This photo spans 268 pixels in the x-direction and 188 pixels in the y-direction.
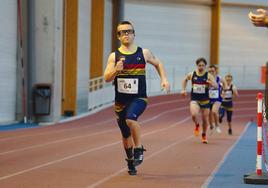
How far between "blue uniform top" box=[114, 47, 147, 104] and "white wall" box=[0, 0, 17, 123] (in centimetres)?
1278

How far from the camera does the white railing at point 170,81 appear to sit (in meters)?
30.5

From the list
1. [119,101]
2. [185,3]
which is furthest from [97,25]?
[119,101]

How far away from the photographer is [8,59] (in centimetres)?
2202

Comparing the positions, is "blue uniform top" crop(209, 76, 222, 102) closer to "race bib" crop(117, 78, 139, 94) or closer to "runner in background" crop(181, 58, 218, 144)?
"runner in background" crop(181, 58, 218, 144)

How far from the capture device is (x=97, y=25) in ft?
108

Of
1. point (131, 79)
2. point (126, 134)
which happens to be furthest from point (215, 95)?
point (131, 79)

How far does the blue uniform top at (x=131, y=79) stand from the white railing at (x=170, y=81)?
1979 cm

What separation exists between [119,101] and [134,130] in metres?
0.51

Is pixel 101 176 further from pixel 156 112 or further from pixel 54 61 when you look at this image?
pixel 156 112

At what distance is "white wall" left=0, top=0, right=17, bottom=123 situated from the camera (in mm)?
21578

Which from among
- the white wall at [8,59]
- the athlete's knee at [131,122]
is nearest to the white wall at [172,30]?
the white wall at [8,59]

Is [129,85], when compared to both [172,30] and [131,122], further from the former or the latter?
[172,30]

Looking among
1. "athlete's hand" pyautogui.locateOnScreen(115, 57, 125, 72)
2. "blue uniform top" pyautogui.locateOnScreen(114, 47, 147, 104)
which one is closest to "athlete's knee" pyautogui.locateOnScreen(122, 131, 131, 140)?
"blue uniform top" pyautogui.locateOnScreen(114, 47, 147, 104)

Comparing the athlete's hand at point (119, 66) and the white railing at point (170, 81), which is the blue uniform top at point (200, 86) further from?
the white railing at point (170, 81)
